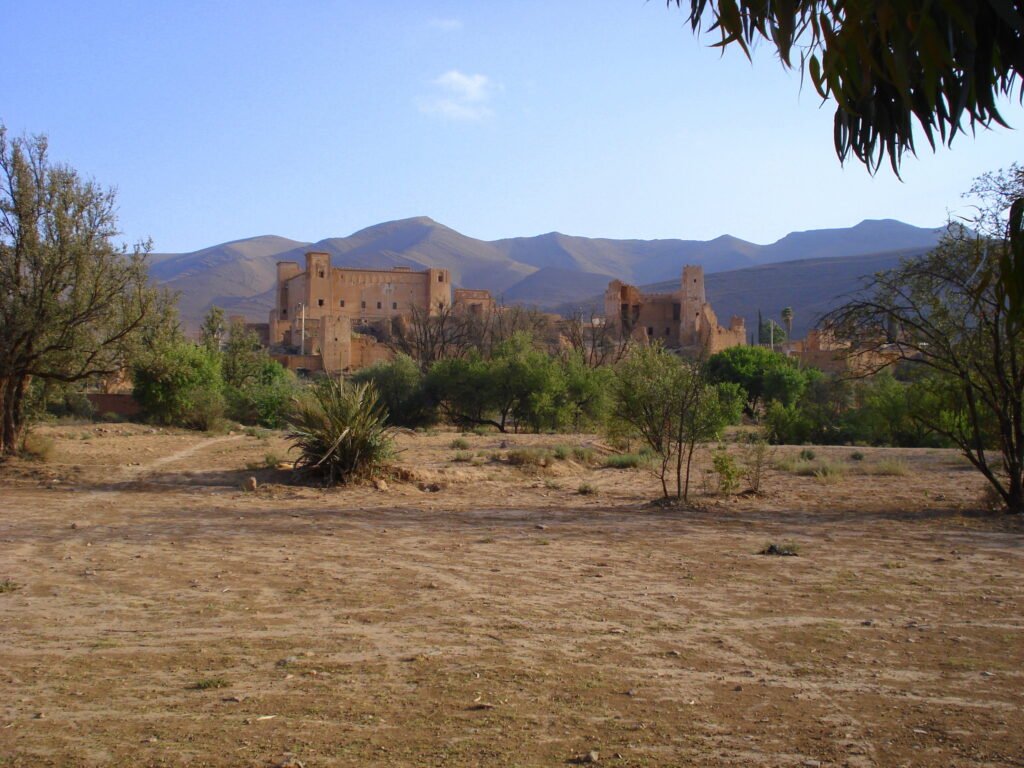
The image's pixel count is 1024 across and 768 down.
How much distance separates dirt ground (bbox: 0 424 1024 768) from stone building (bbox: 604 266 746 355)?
5544 cm

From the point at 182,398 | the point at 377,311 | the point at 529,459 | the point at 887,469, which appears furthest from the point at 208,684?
the point at 377,311

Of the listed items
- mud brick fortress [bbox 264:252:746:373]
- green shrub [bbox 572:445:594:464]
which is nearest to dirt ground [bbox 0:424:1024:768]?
green shrub [bbox 572:445:594:464]

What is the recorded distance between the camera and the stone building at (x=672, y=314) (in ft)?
224

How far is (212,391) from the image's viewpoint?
31.6 m

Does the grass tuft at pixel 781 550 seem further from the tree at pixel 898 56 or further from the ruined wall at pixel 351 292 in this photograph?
the ruined wall at pixel 351 292

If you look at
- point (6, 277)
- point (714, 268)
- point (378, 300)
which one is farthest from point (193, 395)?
point (714, 268)

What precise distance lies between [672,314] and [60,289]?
202ft

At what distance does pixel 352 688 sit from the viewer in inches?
217

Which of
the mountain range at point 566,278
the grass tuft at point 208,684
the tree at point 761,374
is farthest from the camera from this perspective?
the mountain range at point 566,278

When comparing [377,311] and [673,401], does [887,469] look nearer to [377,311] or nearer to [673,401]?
[673,401]

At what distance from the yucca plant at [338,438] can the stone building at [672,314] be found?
51905mm

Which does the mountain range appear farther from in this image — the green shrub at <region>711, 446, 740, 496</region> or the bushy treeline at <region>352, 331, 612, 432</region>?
the green shrub at <region>711, 446, 740, 496</region>

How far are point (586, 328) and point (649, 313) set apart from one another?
395 inches

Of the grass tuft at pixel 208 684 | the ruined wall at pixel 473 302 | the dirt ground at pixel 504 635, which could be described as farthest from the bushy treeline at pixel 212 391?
the ruined wall at pixel 473 302
